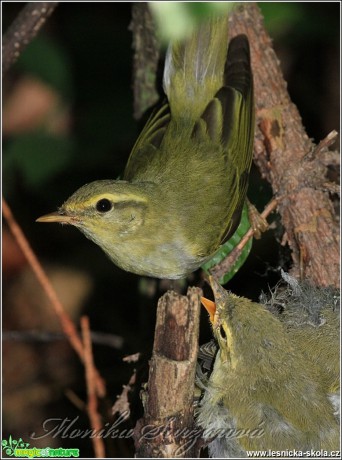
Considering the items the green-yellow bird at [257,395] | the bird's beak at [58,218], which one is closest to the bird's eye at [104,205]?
the bird's beak at [58,218]

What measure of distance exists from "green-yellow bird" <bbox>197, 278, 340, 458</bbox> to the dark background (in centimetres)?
195

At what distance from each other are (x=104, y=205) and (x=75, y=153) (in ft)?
7.51

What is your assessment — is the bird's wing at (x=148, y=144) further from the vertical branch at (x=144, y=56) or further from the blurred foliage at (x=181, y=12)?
the blurred foliage at (x=181, y=12)

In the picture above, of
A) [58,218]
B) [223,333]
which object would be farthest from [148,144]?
[223,333]

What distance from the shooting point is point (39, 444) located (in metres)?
5.38

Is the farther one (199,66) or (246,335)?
(199,66)

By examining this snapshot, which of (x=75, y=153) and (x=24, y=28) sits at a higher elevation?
(x=24, y=28)

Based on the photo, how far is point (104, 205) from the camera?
3559mm

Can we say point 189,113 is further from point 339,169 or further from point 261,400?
point 261,400

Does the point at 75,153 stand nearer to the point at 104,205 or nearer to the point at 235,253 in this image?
the point at 235,253

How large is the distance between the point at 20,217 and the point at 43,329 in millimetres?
957

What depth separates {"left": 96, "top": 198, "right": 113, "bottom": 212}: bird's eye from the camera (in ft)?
11.6

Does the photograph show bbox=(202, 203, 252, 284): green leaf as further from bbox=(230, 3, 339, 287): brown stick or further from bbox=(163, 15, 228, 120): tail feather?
bbox=(163, 15, 228, 120): tail feather

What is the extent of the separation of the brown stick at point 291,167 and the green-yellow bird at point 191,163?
→ 0.55 ft
